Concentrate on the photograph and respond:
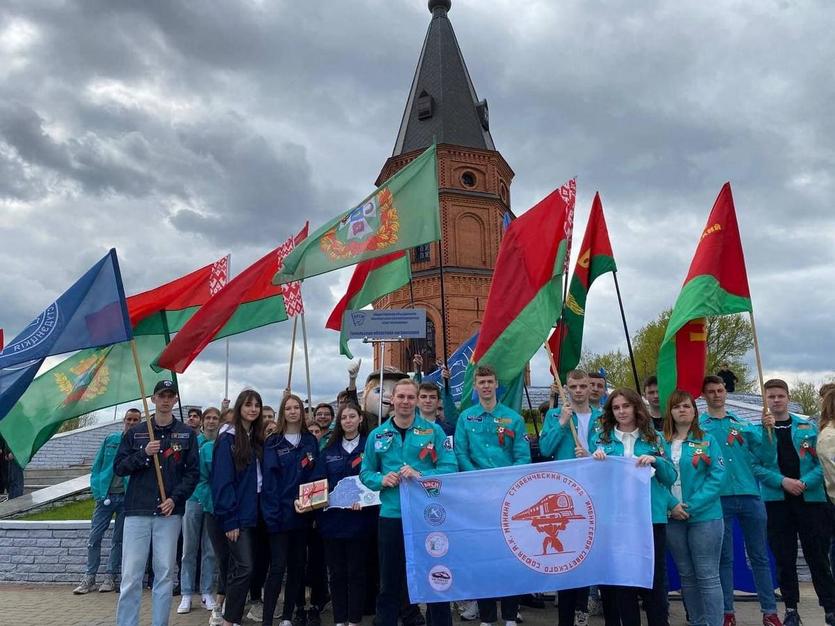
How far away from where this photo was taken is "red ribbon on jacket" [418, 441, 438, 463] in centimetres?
543

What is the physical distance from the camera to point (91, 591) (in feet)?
27.6

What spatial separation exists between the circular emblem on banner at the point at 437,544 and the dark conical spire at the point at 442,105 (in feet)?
107

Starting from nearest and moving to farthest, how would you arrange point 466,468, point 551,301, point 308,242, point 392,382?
point 466,468
point 551,301
point 308,242
point 392,382

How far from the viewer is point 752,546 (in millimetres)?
5980

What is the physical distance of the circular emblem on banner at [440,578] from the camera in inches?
205

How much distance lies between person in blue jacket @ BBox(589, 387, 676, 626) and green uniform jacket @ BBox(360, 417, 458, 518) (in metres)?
1.32

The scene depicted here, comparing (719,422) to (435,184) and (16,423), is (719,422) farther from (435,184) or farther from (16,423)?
(16,423)

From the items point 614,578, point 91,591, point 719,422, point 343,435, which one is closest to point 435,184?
point 343,435

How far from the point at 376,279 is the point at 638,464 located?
17.2 feet

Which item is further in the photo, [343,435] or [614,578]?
[343,435]

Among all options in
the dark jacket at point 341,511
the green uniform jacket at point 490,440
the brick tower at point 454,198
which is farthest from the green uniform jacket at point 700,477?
the brick tower at point 454,198

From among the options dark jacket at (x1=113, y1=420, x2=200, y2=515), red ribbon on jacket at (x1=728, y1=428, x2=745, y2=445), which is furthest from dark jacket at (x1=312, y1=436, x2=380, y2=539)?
red ribbon on jacket at (x1=728, y1=428, x2=745, y2=445)

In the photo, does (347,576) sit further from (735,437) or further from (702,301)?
(702,301)

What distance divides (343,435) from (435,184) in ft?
11.7
